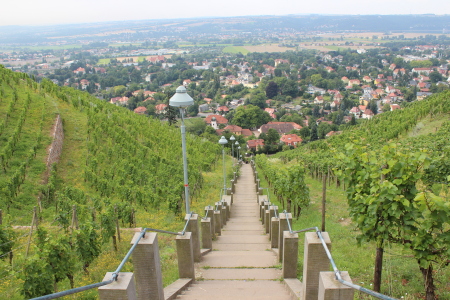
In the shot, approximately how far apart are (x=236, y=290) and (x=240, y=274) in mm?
955

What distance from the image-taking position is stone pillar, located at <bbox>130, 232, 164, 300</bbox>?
4332mm

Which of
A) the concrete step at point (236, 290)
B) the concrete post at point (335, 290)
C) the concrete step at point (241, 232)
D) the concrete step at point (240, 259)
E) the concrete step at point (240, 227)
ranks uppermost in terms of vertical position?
the concrete post at point (335, 290)

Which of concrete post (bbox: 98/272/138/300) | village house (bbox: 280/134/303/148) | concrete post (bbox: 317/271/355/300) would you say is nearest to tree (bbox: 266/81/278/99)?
village house (bbox: 280/134/303/148)

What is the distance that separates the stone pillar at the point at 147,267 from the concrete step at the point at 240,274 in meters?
2.09

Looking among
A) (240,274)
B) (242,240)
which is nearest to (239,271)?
(240,274)

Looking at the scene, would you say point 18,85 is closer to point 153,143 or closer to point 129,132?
point 129,132

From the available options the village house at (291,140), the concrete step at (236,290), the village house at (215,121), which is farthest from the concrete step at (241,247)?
the village house at (215,121)

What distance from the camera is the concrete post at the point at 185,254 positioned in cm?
593

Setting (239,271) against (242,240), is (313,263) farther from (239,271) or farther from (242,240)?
(242,240)

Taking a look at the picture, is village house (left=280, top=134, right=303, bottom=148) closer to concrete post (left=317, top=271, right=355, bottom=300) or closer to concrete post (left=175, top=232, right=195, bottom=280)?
concrete post (left=175, top=232, right=195, bottom=280)

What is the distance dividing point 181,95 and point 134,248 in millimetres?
4096

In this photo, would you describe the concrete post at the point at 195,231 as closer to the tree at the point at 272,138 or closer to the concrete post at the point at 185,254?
the concrete post at the point at 185,254

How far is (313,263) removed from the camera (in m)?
4.26

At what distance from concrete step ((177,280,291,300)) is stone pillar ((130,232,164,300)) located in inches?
36.2
